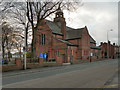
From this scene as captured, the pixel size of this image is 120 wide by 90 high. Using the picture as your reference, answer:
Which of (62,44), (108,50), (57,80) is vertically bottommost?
(57,80)

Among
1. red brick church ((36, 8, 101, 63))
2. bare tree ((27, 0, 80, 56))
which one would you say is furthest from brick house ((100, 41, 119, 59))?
bare tree ((27, 0, 80, 56))

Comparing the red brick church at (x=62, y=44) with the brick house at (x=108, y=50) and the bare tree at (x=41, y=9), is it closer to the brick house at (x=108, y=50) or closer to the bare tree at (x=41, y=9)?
the bare tree at (x=41, y=9)

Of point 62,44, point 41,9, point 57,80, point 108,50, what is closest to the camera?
point 57,80

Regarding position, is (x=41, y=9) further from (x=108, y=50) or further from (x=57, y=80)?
(x=108, y=50)

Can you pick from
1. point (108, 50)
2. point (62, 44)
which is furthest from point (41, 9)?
point (108, 50)

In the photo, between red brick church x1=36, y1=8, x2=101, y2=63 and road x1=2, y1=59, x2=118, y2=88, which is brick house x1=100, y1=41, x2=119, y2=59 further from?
road x1=2, y1=59, x2=118, y2=88

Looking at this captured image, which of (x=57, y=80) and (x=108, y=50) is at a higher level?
(x=108, y=50)

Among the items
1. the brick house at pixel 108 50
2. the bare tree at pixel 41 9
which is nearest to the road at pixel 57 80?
the bare tree at pixel 41 9

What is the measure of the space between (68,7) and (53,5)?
291 centimetres

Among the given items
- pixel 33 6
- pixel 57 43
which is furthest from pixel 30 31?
pixel 57 43

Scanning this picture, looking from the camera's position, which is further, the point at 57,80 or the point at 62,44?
the point at 62,44

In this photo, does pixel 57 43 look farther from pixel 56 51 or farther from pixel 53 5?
pixel 53 5

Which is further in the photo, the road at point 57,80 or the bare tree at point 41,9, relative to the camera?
the bare tree at point 41,9

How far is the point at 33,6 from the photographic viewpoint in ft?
74.6
